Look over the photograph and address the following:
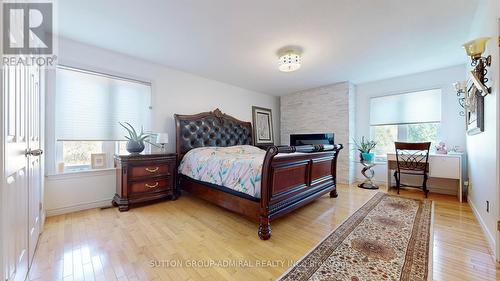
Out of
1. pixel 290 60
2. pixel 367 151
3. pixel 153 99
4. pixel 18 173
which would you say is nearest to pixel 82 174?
pixel 153 99

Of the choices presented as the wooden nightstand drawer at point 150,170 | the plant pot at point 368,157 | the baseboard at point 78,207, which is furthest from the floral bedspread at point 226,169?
the plant pot at point 368,157

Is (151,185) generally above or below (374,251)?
above

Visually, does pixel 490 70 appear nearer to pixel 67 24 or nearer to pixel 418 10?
pixel 418 10

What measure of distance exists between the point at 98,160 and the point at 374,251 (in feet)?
11.8

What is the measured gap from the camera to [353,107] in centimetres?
447

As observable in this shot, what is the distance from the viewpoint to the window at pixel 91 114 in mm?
2506

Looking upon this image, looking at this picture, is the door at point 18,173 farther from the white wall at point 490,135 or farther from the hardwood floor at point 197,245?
the white wall at point 490,135

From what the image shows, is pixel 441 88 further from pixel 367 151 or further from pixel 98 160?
pixel 98 160

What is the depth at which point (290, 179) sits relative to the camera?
2.23 m

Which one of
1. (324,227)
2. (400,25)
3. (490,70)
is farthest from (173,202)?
(490,70)

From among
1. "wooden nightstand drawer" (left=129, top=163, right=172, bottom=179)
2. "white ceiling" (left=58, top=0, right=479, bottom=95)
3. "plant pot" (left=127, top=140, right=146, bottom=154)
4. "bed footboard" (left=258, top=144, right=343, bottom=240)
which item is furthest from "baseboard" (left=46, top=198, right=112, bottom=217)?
"bed footboard" (left=258, top=144, right=343, bottom=240)

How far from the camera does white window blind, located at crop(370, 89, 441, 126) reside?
365cm

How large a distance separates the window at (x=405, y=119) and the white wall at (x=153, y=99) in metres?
3.06

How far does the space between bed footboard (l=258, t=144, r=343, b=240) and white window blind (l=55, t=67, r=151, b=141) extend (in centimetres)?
242
